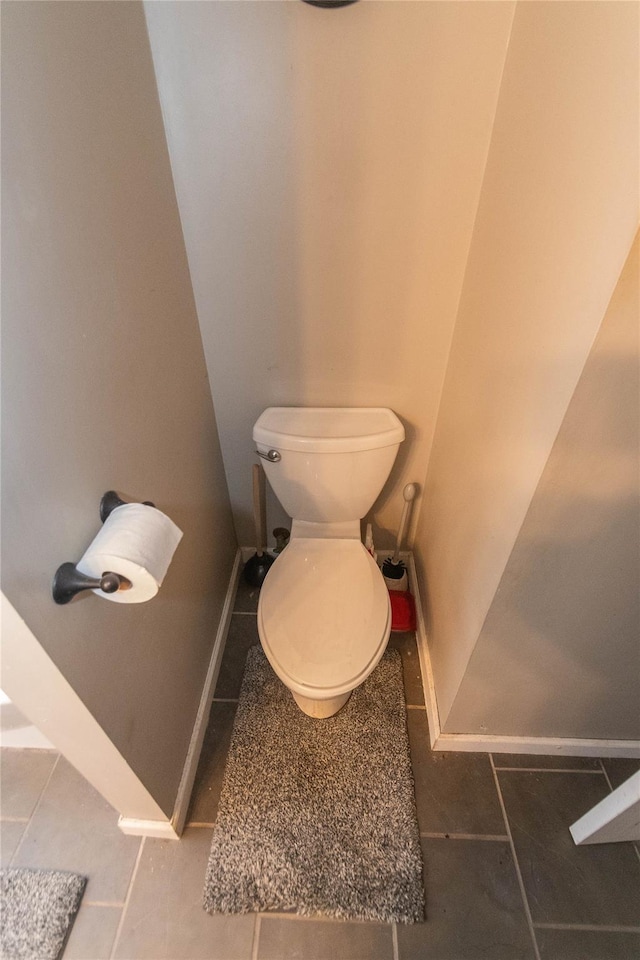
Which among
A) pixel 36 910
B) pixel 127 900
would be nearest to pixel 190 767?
pixel 127 900

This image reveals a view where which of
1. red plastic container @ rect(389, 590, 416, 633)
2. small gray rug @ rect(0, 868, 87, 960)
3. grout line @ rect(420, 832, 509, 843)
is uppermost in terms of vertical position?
red plastic container @ rect(389, 590, 416, 633)

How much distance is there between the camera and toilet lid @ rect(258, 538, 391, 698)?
3.32 feet

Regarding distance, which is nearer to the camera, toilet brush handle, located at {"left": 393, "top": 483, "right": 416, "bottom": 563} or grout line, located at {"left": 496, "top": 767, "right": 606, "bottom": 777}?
grout line, located at {"left": 496, "top": 767, "right": 606, "bottom": 777}

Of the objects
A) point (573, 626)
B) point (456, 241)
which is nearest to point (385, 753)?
point (573, 626)

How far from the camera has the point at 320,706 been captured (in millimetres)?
1204

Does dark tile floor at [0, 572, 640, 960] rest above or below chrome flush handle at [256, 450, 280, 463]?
below

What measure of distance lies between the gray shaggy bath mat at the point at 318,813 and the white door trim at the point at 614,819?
40cm

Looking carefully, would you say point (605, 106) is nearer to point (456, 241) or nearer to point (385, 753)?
point (456, 241)

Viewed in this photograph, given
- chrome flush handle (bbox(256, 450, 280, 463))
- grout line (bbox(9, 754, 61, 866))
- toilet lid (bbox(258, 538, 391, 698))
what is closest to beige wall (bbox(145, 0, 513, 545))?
chrome flush handle (bbox(256, 450, 280, 463))

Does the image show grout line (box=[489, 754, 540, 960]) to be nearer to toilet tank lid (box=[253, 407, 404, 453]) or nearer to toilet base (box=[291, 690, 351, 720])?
toilet base (box=[291, 690, 351, 720])

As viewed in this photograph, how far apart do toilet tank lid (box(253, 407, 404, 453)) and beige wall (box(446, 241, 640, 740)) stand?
0.51 metres

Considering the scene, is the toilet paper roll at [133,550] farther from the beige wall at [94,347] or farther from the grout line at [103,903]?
the grout line at [103,903]

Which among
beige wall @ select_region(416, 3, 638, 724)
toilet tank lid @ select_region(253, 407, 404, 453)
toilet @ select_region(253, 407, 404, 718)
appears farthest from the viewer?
toilet tank lid @ select_region(253, 407, 404, 453)

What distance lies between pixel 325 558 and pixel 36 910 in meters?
1.01
